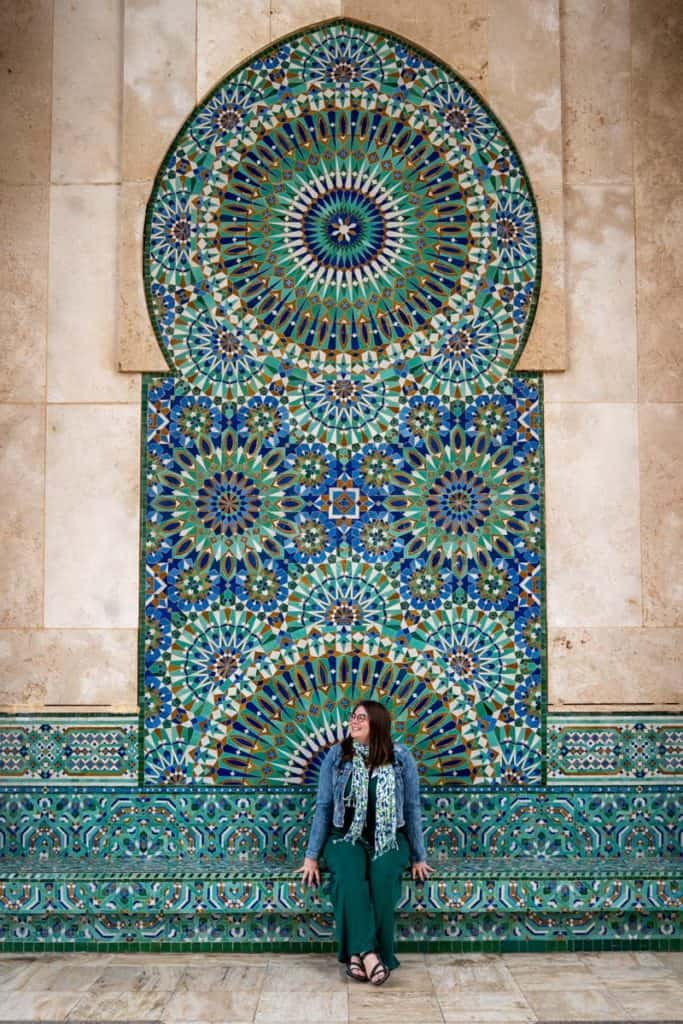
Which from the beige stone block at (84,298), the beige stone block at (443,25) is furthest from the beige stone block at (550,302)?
the beige stone block at (84,298)

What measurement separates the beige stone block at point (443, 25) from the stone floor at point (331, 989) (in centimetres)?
319

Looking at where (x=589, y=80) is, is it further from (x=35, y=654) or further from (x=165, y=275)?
(x=35, y=654)

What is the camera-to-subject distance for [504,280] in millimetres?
4312

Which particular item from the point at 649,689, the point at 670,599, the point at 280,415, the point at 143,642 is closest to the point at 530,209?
the point at 280,415

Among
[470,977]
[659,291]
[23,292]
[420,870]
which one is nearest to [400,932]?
[420,870]

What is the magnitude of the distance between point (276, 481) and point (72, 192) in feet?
4.49

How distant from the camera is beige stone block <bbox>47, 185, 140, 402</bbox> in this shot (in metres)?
4.28

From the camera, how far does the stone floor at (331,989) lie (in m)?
3.24

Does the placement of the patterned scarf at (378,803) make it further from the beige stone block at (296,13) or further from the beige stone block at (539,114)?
the beige stone block at (296,13)

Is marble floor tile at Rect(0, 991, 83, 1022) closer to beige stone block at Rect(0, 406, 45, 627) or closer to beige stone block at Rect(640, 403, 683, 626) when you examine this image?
beige stone block at Rect(0, 406, 45, 627)

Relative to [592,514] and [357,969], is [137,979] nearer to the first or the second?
[357,969]

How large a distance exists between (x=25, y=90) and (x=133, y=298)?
3.08 feet

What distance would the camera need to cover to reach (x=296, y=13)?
439 centimetres

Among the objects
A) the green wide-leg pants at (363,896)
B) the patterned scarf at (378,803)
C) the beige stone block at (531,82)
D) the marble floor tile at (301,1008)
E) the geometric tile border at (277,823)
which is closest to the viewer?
the marble floor tile at (301,1008)
